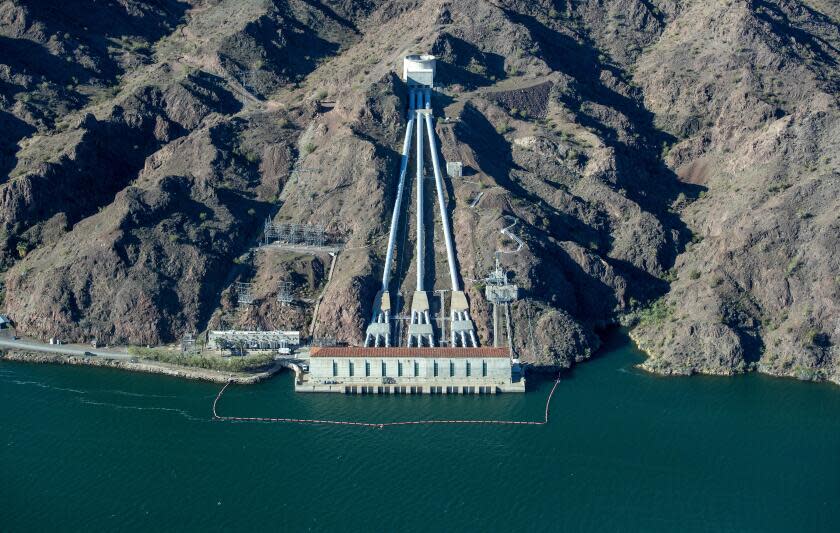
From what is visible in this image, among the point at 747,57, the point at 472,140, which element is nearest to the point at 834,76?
the point at 747,57

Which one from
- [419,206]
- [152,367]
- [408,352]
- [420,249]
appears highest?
[419,206]

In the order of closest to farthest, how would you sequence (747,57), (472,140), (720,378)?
(720,378) < (472,140) < (747,57)

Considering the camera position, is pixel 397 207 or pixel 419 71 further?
pixel 419 71

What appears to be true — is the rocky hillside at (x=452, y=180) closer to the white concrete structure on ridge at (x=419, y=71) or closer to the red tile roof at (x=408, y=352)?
the white concrete structure on ridge at (x=419, y=71)

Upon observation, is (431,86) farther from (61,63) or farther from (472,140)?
(61,63)

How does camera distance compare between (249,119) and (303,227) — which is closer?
(303,227)

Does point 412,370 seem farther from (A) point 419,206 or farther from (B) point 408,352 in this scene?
(A) point 419,206

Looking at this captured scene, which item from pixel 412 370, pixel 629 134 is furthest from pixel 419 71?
pixel 412 370
